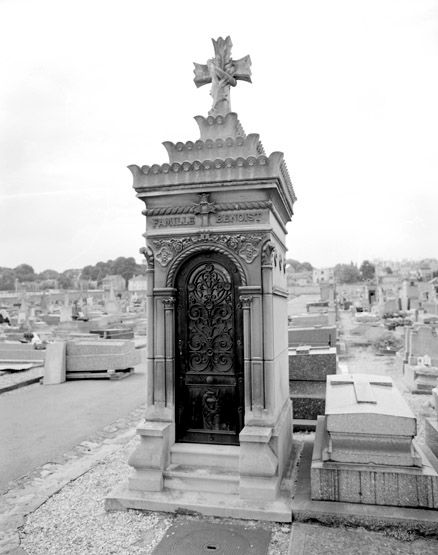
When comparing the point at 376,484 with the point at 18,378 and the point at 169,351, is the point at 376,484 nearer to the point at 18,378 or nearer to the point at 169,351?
the point at 169,351

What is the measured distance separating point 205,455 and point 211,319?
1.49 meters

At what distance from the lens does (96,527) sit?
13.3 feet

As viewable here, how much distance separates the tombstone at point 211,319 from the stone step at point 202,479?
0.01 meters

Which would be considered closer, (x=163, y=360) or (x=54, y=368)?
(x=163, y=360)

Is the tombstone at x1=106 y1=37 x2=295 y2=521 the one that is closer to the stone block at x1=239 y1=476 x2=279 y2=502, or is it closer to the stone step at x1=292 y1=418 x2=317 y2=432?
the stone block at x1=239 y1=476 x2=279 y2=502

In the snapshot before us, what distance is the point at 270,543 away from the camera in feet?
12.2

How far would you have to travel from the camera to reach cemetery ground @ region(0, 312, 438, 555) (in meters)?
3.65

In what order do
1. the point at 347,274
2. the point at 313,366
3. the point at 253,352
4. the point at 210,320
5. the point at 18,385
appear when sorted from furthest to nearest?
the point at 347,274 → the point at 18,385 → the point at 313,366 → the point at 210,320 → the point at 253,352

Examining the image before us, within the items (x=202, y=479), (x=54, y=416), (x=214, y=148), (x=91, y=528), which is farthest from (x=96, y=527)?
(x=54, y=416)

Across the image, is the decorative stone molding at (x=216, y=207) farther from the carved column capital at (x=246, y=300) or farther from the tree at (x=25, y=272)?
the tree at (x=25, y=272)

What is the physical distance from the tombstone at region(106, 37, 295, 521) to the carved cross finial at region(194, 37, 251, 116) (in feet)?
1.34

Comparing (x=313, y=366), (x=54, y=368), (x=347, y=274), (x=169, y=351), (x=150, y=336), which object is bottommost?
(x=54, y=368)

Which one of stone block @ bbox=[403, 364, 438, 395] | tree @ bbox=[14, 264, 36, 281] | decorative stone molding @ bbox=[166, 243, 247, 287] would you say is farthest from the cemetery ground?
tree @ bbox=[14, 264, 36, 281]

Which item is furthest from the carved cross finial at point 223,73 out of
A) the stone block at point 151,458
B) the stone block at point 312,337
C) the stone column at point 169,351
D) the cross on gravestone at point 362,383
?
the stone block at point 312,337
